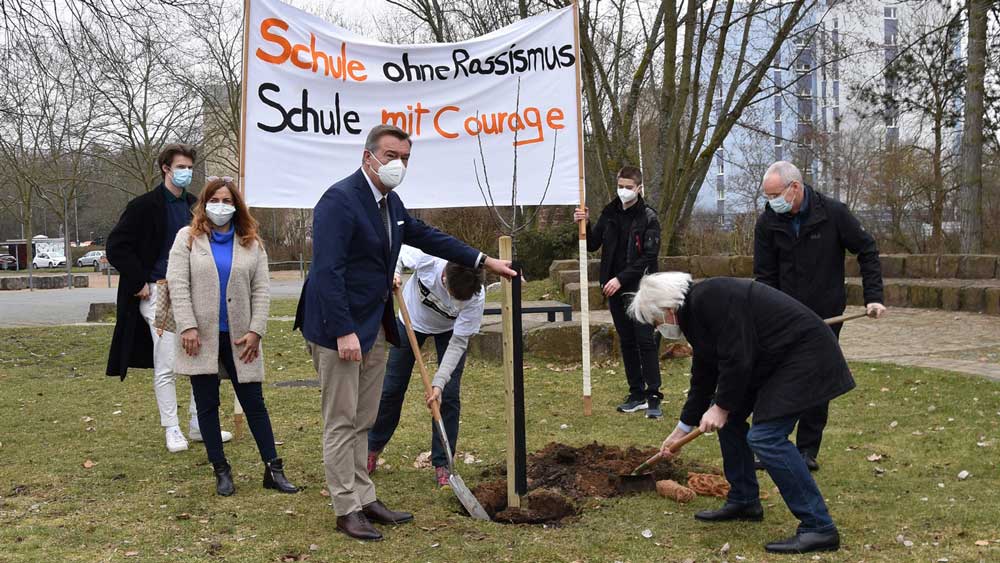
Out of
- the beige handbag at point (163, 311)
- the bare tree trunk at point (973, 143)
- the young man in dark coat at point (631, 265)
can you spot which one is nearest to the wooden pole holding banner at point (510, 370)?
the beige handbag at point (163, 311)

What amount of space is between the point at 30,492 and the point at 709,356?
12.2ft

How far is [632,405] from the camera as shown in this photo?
24.3ft

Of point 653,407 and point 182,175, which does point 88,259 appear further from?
point 653,407

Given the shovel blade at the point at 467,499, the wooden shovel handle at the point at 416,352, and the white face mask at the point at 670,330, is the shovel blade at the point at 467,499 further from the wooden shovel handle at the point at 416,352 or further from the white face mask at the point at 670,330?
the white face mask at the point at 670,330

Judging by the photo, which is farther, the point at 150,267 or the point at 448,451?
the point at 150,267

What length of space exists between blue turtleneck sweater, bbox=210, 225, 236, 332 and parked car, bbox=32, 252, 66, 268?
58.3 metres

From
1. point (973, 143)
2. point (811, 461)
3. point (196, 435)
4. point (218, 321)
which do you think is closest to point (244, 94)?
point (218, 321)

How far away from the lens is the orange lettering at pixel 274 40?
6.72 meters

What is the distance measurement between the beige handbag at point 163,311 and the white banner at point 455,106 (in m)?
1.70

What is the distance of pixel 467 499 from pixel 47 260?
198 feet

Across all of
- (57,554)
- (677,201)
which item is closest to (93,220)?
(677,201)

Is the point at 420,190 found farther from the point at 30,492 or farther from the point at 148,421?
the point at 30,492

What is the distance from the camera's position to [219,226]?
17.5 feet

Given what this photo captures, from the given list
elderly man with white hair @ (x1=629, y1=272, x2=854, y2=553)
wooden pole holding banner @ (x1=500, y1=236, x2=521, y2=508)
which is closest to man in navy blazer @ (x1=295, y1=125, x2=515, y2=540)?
wooden pole holding banner @ (x1=500, y1=236, x2=521, y2=508)
